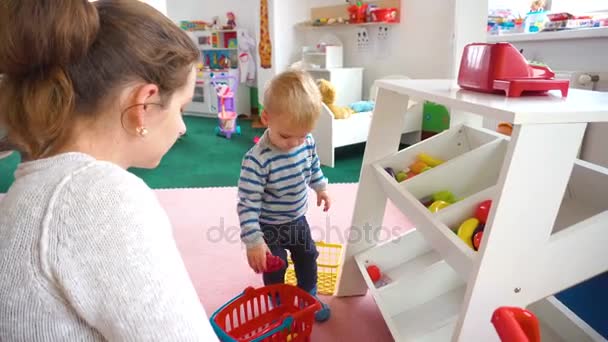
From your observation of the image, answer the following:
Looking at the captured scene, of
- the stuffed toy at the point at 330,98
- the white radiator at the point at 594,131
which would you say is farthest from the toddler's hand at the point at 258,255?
the stuffed toy at the point at 330,98

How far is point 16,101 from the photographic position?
472mm

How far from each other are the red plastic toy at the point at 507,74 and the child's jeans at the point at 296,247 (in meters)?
0.58

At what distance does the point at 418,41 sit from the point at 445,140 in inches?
87.1

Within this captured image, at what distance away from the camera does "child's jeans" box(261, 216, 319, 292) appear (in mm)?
1143

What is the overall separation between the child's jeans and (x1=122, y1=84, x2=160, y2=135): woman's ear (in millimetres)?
646

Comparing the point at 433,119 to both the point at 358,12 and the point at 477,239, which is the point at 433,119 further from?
the point at 477,239

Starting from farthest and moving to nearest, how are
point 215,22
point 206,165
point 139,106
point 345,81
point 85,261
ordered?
1. point 215,22
2. point 345,81
3. point 206,165
4. point 139,106
5. point 85,261

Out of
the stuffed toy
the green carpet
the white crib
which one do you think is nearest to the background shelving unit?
the green carpet

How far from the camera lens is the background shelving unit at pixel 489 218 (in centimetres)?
60

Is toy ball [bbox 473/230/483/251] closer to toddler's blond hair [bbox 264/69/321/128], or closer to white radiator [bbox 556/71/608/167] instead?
toddler's blond hair [bbox 264/69/321/128]

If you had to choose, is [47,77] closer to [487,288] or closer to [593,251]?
[487,288]

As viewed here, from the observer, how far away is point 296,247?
118cm

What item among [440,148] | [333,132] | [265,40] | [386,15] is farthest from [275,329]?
[265,40]

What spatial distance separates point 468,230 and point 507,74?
0.97 ft
